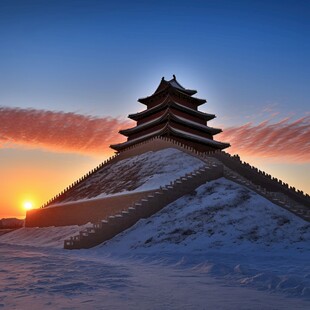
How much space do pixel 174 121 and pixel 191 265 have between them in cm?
3077

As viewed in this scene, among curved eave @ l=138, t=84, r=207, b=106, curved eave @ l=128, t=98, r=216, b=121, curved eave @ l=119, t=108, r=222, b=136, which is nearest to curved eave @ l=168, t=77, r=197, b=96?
curved eave @ l=138, t=84, r=207, b=106

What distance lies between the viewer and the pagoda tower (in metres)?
40.8

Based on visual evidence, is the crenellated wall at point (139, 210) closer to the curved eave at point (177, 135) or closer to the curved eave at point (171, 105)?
the curved eave at point (177, 135)

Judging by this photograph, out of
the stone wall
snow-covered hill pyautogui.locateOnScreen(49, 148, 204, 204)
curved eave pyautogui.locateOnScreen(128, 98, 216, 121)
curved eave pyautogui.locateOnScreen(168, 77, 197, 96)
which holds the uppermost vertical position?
curved eave pyautogui.locateOnScreen(168, 77, 197, 96)

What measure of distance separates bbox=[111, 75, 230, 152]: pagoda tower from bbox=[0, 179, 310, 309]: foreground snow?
17584mm

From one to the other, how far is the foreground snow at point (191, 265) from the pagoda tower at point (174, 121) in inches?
692

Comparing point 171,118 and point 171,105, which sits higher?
point 171,105

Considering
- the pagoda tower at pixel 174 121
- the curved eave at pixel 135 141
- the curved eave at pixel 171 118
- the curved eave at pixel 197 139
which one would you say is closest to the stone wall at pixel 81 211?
the curved eave at pixel 135 141

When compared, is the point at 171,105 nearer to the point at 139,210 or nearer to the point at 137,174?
the point at 137,174

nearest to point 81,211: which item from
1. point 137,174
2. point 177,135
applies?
point 137,174

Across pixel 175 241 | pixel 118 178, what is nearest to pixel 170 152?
pixel 118 178

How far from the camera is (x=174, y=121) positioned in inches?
1644

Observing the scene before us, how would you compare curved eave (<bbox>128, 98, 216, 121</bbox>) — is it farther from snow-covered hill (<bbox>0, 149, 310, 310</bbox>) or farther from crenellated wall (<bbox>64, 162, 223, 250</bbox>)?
crenellated wall (<bbox>64, 162, 223, 250</bbox>)

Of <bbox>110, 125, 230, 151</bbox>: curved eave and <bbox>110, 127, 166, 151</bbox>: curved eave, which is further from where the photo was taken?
<bbox>110, 127, 166, 151</bbox>: curved eave
